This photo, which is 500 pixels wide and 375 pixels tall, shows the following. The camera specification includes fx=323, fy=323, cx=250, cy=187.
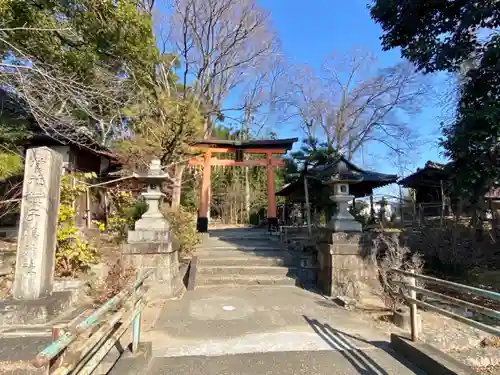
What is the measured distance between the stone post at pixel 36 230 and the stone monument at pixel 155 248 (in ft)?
6.33

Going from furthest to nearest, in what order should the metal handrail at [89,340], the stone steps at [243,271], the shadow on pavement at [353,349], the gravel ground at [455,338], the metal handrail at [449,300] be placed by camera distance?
the stone steps at [243,271] < the gravel ground at [455,338] < the shadow on pavement at [353,349] < the metal handrail at [449,300] < the metal handrail at [89,340]

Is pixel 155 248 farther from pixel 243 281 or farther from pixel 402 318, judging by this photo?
pixel 402 318

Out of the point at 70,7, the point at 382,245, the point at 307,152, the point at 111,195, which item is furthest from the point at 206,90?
the point at 382,245

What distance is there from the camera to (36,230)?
177 inches

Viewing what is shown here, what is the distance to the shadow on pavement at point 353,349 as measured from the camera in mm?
3407

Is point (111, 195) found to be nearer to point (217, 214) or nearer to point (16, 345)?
point (16, 345)

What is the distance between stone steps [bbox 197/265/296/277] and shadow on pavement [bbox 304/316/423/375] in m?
2.80

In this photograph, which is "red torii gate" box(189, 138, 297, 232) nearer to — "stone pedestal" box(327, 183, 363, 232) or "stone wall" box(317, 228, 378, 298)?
"stone pedestal" box(327, 183, 363, 232)

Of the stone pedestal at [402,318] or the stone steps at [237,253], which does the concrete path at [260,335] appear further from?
the stone steps at [237,253]

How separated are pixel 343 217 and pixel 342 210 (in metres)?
0.17

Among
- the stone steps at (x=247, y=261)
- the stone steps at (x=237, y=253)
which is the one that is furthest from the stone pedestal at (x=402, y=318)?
the stone steps at (x=237, y=253)

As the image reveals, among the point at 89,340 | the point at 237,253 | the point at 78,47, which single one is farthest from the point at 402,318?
the point at 78,47

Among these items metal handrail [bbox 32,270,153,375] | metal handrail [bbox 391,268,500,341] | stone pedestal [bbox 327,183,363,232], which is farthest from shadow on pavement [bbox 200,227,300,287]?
metal handrail [bbox 32,270,153,375]

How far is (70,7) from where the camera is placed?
23.0 feet
